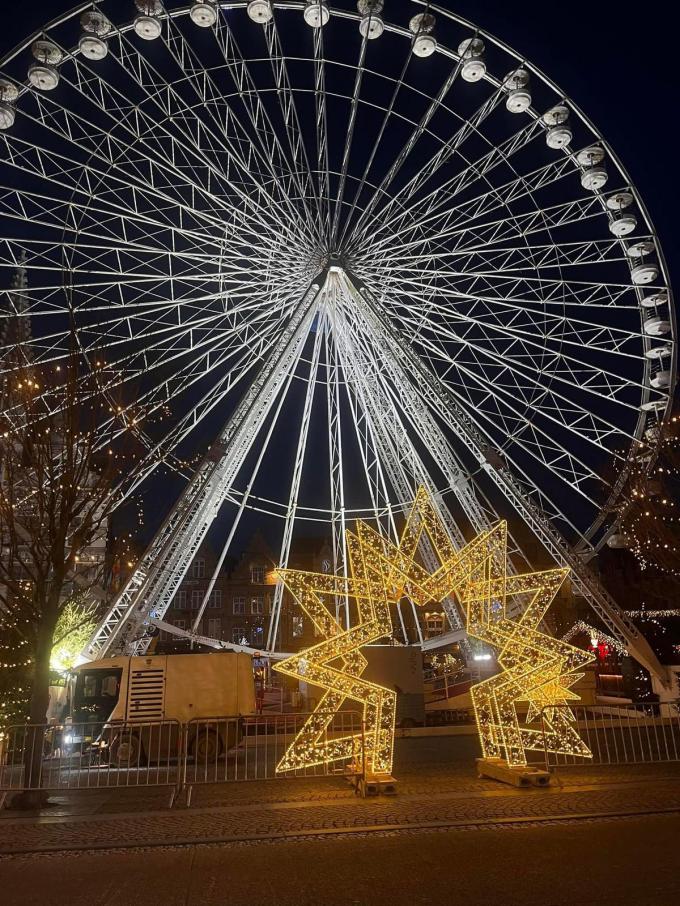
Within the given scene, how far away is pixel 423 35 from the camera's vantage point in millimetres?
19422

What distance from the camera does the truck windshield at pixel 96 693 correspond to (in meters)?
16.0

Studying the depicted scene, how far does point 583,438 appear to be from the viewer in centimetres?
2072

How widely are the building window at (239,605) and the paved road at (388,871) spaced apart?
47573 mm

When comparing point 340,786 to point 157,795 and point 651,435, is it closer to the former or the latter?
point 157,795

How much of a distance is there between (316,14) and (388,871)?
1930 centimetres

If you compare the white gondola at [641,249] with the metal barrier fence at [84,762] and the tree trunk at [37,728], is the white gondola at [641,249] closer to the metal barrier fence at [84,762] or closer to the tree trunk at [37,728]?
the metal barrier fence at [84,762]

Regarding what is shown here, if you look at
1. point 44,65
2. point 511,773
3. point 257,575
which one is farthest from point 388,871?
point 257,575

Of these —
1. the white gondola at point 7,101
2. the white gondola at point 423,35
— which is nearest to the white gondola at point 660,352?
the white gondola at point 423,35

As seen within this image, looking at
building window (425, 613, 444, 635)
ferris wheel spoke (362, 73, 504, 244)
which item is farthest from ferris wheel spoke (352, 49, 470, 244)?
building window (425, 613, 444, 635)

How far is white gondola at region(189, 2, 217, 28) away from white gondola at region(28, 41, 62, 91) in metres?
3.41

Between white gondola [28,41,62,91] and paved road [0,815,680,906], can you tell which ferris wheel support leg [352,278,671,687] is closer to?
white gondola [28,41,62,91]

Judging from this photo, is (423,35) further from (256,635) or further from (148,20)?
(256,635)

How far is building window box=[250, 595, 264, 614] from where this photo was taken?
176 ft

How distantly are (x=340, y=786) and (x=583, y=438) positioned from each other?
13.5 meters
